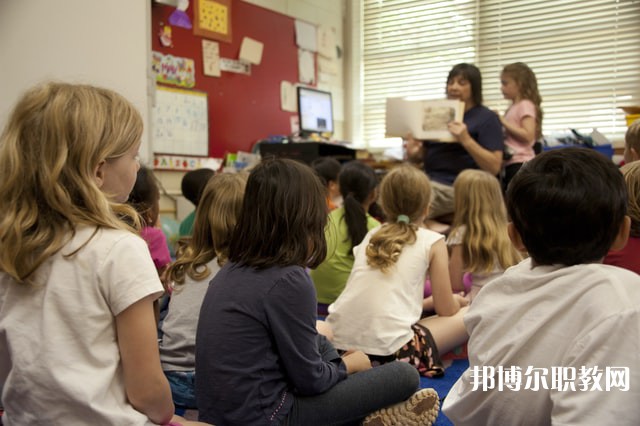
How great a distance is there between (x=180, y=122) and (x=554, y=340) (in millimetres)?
3328

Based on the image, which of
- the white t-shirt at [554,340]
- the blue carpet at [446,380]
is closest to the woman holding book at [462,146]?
the blue carpet at [446,380]

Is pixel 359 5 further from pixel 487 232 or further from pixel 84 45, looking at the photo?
pixel 487 232

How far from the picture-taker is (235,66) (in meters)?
4.20

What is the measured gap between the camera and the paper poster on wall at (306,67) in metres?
4.71

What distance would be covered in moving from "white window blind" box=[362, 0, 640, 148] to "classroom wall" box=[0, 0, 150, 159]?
2348 millimetres

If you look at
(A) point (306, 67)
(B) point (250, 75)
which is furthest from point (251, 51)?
(A) point (306, 67)

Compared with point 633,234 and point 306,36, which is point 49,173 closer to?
point 633,234

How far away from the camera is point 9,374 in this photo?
0.85 metres

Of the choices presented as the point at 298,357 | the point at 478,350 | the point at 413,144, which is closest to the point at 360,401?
the point at 298,357

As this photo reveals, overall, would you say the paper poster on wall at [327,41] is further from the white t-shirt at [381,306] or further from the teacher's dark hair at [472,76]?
the white t-shirt at [381,306]

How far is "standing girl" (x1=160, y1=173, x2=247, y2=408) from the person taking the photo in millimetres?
1536

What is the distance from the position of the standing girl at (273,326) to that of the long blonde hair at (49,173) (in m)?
0.34

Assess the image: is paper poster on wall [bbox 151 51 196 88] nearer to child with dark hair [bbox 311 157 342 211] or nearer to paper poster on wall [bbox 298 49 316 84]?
paper poster on wall [bbox 298 49 316 84]

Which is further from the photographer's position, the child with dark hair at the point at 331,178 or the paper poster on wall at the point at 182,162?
the paper poster on wall at the point at 182,162
